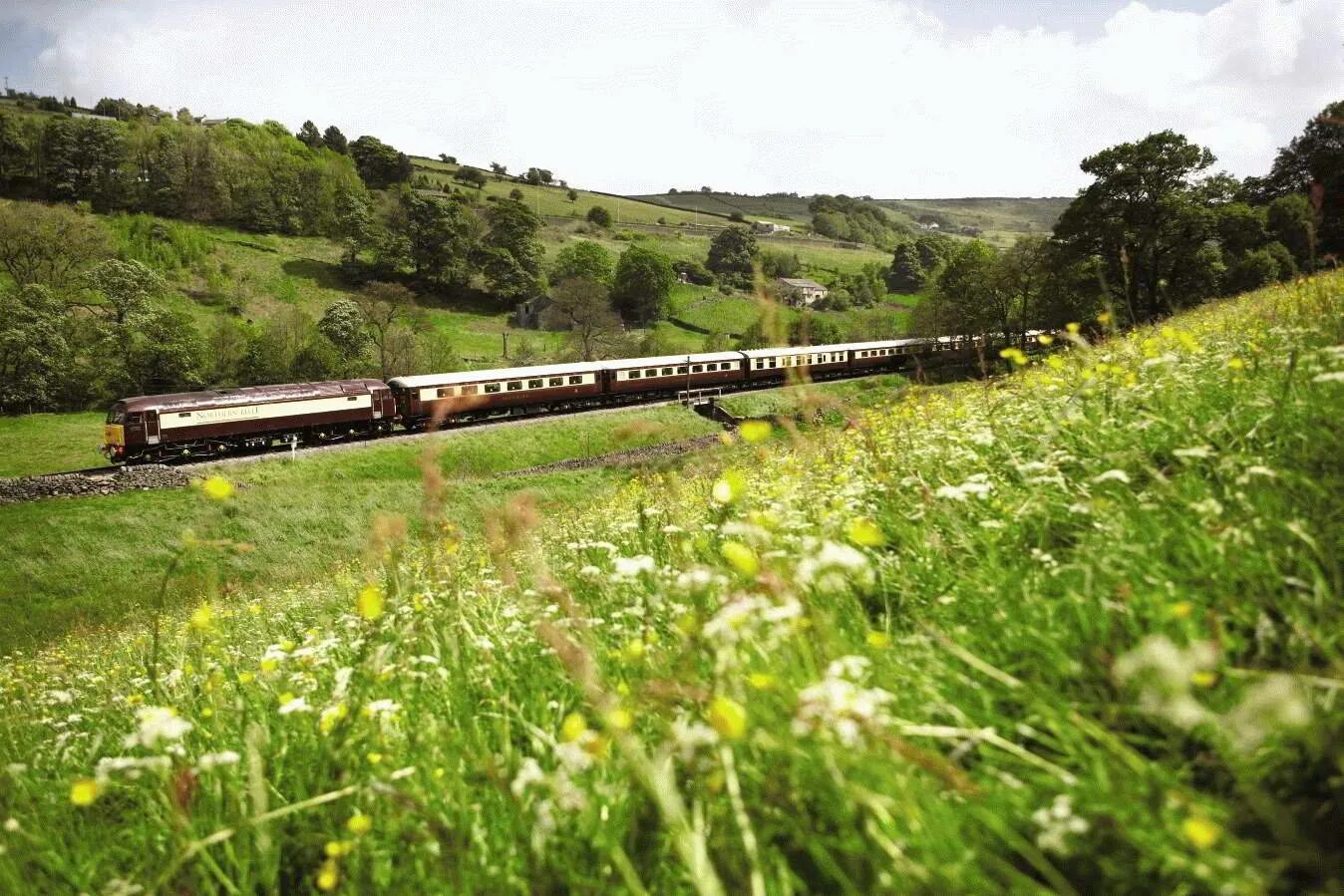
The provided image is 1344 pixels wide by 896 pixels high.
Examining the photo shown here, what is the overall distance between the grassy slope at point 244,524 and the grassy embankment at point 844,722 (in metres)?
10.5

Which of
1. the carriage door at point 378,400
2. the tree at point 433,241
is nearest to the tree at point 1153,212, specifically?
the carriage door at point 378,400

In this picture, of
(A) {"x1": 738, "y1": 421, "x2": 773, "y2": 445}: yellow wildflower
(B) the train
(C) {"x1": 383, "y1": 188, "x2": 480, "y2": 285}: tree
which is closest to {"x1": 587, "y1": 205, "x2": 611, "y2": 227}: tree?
(C) {"x1": 383, "y1": 188, "x2": 480, "y2": 285}: tree

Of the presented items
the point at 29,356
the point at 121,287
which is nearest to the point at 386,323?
the point at 121,287

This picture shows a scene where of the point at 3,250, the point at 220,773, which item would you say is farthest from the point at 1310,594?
the point at 3,250

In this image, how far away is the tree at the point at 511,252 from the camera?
245 ft

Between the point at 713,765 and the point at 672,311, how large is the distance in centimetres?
8191

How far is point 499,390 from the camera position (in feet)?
113

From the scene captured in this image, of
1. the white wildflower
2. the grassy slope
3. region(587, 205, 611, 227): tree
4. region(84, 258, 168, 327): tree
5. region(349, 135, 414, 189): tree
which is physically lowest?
the grassy slope

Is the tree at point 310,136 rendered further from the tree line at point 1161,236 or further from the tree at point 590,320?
the tree line at point 1161,236

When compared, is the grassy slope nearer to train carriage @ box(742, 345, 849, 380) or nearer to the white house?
train carriage @ box(742, 345, 849, 380)

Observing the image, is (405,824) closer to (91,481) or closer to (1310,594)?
(1310,594)

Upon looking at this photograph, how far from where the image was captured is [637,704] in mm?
2217

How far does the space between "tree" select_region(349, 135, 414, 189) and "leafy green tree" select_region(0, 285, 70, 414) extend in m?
81.2

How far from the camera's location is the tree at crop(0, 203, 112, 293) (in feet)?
167
